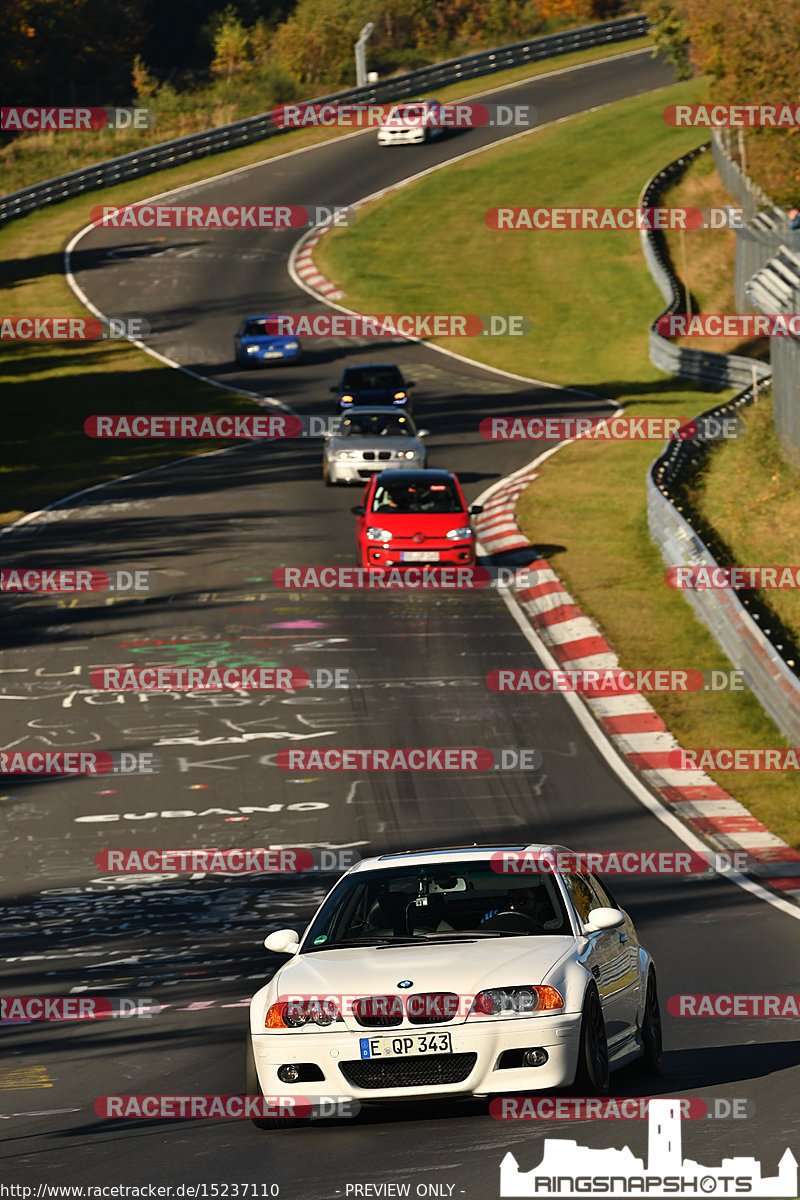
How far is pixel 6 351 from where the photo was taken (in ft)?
157

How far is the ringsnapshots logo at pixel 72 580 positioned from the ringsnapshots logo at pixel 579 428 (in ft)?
40.2

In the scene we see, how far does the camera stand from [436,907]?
29.1ft

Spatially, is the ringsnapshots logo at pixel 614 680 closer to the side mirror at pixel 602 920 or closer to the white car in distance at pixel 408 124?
the side mirror at pixel 602 920

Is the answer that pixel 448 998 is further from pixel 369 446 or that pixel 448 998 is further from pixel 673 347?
pixel 673 347

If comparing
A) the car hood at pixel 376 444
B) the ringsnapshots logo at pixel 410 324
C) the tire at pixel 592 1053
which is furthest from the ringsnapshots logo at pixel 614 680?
the ringsnapshots logo at pixel 410 324

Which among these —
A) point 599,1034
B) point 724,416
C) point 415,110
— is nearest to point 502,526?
point 724,416

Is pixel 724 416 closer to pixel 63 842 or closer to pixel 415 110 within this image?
pixel 63 842

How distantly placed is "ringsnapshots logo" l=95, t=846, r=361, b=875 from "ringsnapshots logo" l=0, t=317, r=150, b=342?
35165 millimetres

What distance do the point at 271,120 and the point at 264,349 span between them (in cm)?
2843

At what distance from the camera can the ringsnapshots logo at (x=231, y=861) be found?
14.9 meters

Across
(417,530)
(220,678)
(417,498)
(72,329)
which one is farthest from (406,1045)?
(72,329)

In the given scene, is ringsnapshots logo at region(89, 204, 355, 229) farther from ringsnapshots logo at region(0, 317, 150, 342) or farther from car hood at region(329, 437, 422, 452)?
car hood at region(329, 437, 422, 452)

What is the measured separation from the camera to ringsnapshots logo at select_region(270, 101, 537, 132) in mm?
69688

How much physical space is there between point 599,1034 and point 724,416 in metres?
24.2
